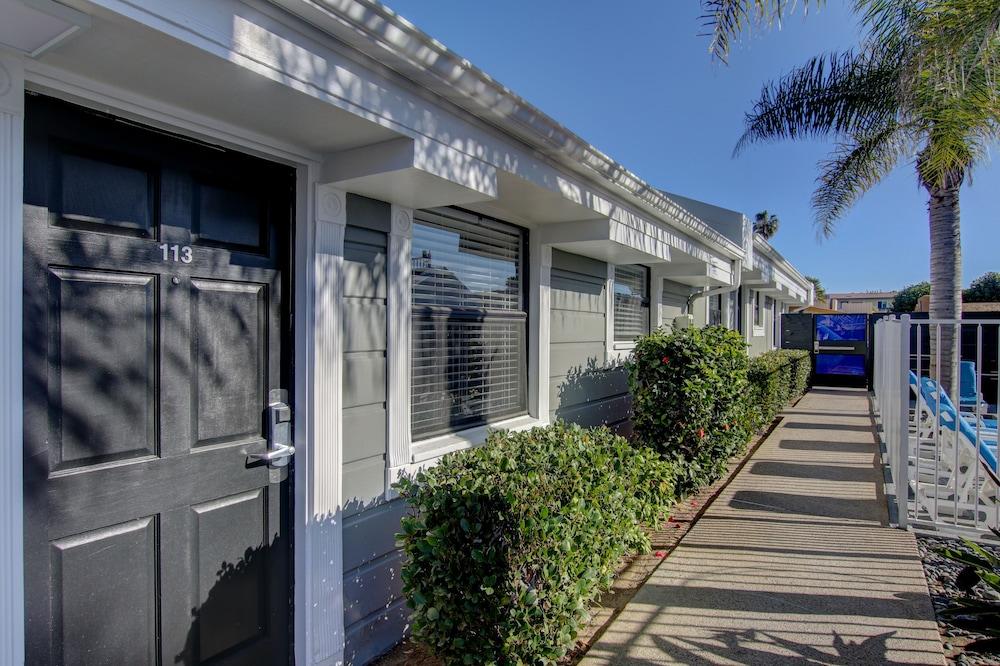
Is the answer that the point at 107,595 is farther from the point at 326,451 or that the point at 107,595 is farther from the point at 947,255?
the point at 947,255

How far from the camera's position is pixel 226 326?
227 cm

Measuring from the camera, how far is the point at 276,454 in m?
2.41

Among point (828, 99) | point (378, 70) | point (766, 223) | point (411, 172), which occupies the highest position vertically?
point (766, 223)

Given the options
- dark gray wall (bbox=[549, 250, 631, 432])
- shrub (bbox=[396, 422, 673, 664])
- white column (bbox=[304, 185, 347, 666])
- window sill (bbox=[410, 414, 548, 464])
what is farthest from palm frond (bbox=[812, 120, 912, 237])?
white column (bbox=[304, 185, 347, 666])

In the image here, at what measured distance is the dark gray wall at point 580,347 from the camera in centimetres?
463

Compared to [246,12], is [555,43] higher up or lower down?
higher up

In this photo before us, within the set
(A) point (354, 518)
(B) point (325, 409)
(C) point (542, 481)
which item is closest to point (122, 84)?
(B) point (325, 409)

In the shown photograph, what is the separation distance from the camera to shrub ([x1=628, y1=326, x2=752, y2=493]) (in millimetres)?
4895

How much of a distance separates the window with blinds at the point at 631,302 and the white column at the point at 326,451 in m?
3.92

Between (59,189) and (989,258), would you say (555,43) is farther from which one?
(989,258)

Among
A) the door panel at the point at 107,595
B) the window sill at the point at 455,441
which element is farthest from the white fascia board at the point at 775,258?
the door panel at the point at 107,595

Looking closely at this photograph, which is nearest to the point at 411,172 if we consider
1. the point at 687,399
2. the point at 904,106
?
Answer: the point at 687,399

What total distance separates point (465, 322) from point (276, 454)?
5.19 ft

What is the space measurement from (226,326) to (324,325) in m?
0.41
